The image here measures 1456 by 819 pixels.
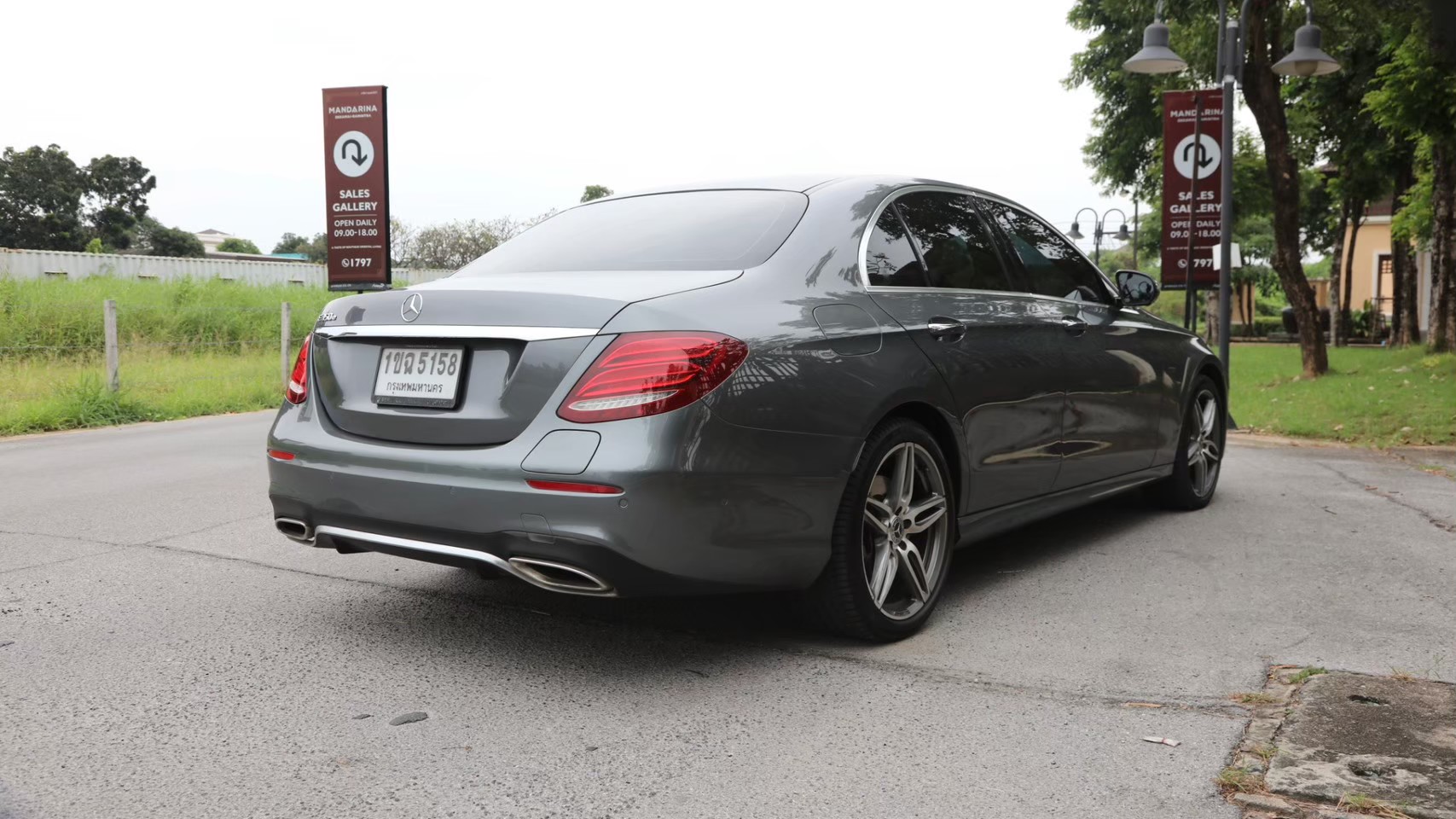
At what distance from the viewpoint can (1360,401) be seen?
1381 centimetres

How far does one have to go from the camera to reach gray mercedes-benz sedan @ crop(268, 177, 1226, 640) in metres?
3.47

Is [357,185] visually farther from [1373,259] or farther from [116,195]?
[116,195]

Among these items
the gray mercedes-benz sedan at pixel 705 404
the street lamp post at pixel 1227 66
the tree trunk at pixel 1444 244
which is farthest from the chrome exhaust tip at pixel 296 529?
the tree trunk at pixel 1444 244

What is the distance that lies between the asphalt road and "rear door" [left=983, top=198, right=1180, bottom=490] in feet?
1.54

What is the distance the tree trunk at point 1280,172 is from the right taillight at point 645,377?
15943 mm

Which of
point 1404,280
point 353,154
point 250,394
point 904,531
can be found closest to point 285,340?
point 250,394

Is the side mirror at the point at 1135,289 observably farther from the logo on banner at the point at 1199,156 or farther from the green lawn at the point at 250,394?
the logo on banner at the point at 1199,156

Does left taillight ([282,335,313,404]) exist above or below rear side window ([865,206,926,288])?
below

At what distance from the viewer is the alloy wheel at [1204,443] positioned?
6.86m

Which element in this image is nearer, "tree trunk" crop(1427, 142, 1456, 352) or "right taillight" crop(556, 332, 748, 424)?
"right taillight" crop(556, 332, 748, 424)

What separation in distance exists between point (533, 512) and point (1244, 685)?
213cm

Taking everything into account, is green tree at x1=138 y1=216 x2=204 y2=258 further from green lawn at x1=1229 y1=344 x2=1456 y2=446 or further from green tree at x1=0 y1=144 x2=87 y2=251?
green lawn at x1=1229 y1=344 x2=1456 y2=446

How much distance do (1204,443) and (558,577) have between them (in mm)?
4649

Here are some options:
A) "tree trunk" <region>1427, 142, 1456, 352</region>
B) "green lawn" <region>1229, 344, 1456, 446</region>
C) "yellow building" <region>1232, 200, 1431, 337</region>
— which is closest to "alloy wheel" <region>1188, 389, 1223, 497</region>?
"green lawn" <region>1229, 344, 1456, 446</region>
